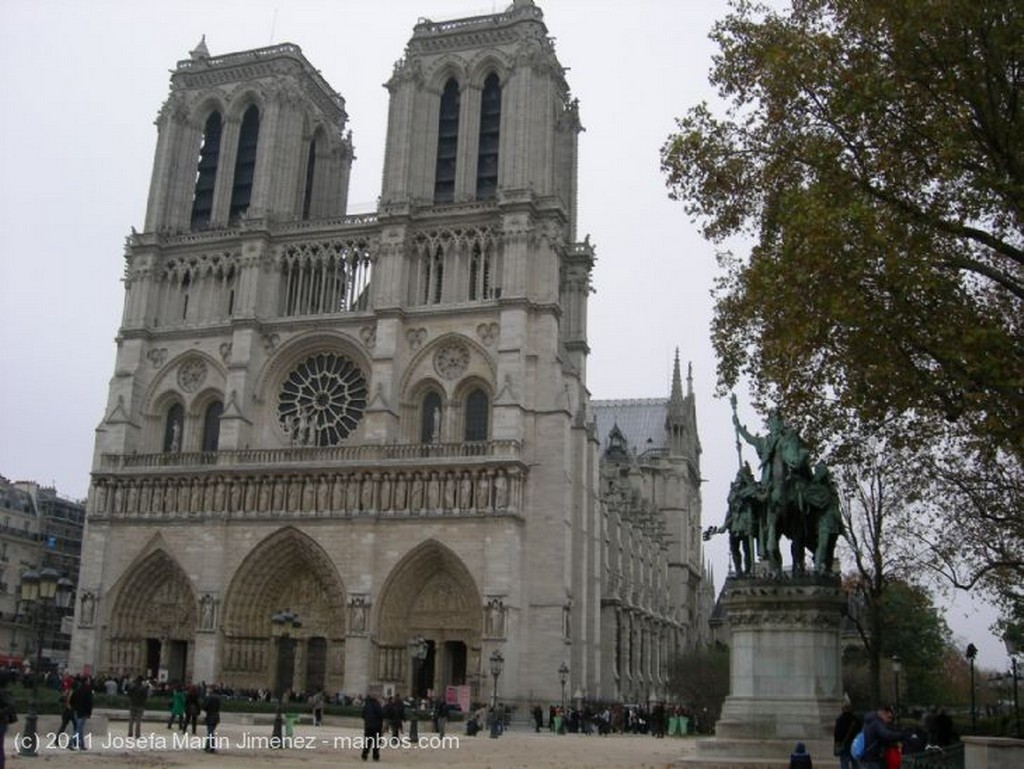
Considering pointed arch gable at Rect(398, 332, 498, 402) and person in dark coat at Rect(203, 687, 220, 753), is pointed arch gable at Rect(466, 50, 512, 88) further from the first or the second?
person in dark coat at Rect(203, 687, 220, 753)

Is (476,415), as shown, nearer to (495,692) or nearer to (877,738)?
(495,692)

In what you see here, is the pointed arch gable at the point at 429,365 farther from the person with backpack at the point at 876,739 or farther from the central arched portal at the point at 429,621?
the person with backpack at the point at 876,739

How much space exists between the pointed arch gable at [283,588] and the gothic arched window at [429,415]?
20.4 ft

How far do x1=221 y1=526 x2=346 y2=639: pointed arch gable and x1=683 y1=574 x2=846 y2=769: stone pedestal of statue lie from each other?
2727cm

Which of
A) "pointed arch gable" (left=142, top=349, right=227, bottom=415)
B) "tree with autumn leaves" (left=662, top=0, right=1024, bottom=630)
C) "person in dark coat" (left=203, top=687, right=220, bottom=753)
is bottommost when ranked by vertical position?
"person in dark coat" (left=203, top=687, right=220, bottom=753)

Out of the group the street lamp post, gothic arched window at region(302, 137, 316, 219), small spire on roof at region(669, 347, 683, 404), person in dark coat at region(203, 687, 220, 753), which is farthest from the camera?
small spire on roof at region(669, 347, 683, 404)

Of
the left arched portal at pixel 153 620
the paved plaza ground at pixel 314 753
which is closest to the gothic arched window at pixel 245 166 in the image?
the left arched portal at pixel 153 620

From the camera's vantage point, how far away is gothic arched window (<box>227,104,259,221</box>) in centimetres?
5316

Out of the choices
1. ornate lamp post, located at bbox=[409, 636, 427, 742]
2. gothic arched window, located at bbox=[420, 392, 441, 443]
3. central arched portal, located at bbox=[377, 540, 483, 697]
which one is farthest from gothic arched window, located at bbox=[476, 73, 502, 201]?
ornate lamp post, located at bbox=[409, 636, 427, 742]

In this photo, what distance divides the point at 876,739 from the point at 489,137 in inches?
1614

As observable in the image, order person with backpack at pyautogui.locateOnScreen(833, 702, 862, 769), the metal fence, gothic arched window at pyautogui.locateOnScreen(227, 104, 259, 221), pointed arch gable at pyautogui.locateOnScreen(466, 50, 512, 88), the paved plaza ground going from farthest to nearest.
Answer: gothic arched window at pyautogui.locateOnScreen(227, 104, 259, 221), pointed arch gable at pyautogui.locateOnScreen(466, 50, 512, 88), the paved plaza ground, person with backpack at pyautogui.locateOnScreen(833, 702, 862, 769), the metal fence

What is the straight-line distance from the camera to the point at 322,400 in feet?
159

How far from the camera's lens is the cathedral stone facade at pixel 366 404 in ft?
141

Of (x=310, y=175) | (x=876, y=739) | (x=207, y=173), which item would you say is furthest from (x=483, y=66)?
(x=876, y=739)
